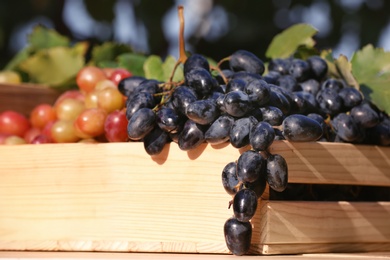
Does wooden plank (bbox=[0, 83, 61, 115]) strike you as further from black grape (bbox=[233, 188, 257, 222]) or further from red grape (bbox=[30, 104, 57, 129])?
black grape (bbox=[233, 188, 257, 222])

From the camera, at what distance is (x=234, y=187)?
1.07 meters

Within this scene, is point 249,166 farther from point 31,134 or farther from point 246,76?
point 31,134

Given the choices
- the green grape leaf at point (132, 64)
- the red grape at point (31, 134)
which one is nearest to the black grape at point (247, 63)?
the green grape leaf at point (132, 64)

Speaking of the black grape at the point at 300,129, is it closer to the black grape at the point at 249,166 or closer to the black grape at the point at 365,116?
the black grape at the point at 249,166

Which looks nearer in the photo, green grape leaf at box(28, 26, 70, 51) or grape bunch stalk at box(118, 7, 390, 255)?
grape bunch stalk at box(118, 7, 390, 255)

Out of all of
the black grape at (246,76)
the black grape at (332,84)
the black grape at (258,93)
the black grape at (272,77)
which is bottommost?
the black grape at (332,84)

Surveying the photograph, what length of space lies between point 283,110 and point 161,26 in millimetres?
1839

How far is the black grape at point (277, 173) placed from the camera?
1.04m

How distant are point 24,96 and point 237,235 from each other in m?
0.98

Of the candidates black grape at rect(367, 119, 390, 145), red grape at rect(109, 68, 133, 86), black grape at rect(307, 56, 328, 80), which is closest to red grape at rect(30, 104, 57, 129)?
red grape at rect(109, 68, 133, 86)

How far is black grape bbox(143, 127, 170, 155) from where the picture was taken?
3.86 feet

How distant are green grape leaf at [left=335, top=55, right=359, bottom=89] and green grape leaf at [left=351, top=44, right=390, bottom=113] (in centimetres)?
3

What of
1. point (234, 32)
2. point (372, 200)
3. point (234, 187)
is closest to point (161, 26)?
point (234, 32)

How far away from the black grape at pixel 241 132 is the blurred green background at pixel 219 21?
5.90ft
